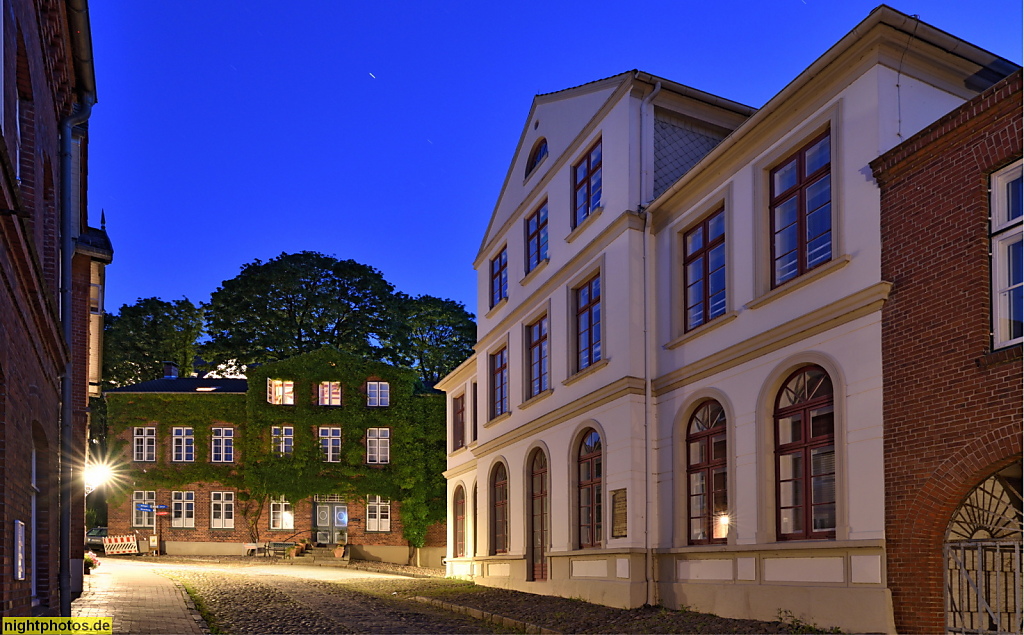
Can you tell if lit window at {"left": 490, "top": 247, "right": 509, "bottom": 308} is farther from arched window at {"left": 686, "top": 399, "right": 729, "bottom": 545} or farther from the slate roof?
the slate roof

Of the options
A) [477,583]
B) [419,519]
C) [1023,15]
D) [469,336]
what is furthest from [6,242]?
[469,336]

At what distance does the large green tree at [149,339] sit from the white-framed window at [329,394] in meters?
17.2

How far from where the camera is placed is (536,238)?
22656 mm

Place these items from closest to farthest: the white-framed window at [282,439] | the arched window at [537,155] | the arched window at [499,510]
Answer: the arched window at [537,155] < the arched window at [499,510] < the white-framed window at [282,439]

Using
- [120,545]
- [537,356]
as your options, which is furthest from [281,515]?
[537,356]

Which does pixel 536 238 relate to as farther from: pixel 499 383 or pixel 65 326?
pixel 65 326

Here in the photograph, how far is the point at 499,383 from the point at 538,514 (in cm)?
428

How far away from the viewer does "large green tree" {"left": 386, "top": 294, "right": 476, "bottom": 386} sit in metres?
53.5

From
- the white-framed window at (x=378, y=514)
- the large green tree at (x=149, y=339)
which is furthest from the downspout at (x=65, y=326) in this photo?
the large green tree at (x=149, y=339)

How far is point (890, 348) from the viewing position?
39.1 ft

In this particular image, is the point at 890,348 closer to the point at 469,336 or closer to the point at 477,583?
the point at 477,583

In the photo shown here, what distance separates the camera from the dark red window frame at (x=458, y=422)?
3071 centimetres

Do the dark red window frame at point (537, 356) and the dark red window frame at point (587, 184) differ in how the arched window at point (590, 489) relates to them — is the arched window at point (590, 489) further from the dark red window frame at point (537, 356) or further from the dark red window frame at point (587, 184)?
the dark red window frame at point (587, 184)

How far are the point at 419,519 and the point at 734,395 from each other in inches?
1054
